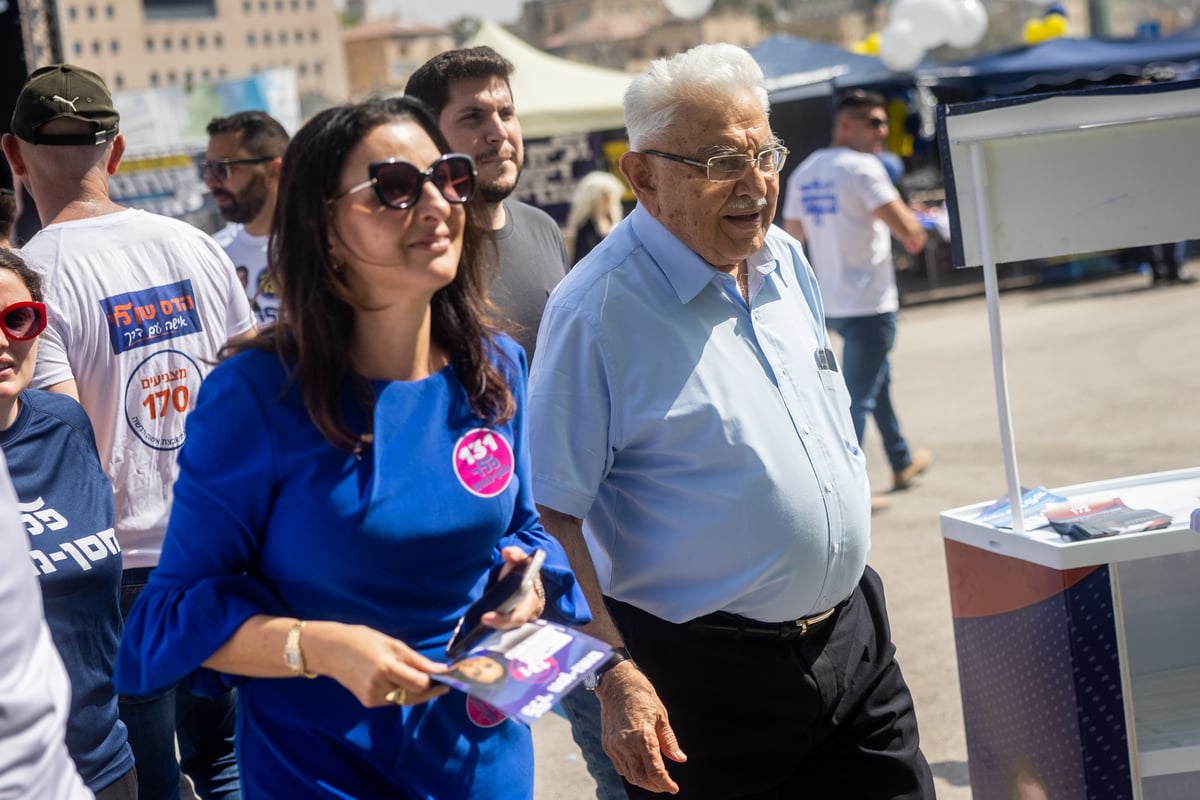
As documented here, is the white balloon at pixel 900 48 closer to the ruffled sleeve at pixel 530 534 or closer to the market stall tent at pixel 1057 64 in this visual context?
the market stall tent at pixel 1057 64

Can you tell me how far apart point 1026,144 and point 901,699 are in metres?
1.19

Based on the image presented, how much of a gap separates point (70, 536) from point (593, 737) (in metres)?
1.27

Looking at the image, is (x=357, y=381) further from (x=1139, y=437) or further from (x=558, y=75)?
(x=558, y=75)

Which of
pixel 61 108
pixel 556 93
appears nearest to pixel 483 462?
pixel 61 108

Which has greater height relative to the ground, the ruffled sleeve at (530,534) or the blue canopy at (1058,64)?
the blue canopy at (1058,64)

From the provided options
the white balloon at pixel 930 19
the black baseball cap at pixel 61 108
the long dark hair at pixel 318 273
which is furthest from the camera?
the white balloon at pixel 930 19

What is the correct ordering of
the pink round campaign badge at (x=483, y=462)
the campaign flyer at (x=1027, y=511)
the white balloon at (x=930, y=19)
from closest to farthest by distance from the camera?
the pink round campaign badge at (x=483, y=462), the campaign flyer at (x=1027, y=511), the white balloon at (x=930, y=19)

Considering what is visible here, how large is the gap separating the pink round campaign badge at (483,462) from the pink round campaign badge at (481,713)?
0.30 m

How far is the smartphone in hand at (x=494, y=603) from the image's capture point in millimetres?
1836

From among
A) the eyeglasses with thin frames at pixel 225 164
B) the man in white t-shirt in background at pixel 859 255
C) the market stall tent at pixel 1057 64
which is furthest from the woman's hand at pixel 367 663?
the market stall tent at pixel 1057 64

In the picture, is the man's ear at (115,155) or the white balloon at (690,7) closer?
the man's ear at (115,155)

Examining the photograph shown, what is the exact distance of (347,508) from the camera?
1.78 metres

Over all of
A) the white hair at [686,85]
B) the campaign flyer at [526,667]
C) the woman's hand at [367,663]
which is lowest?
the campaign flyer at [526,667]

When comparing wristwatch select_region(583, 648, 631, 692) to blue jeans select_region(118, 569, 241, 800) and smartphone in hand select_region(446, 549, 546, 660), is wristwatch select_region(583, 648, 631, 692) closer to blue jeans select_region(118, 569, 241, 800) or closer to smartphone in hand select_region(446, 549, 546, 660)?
smartphone in hand select_region(446, 549, 546, 660)
